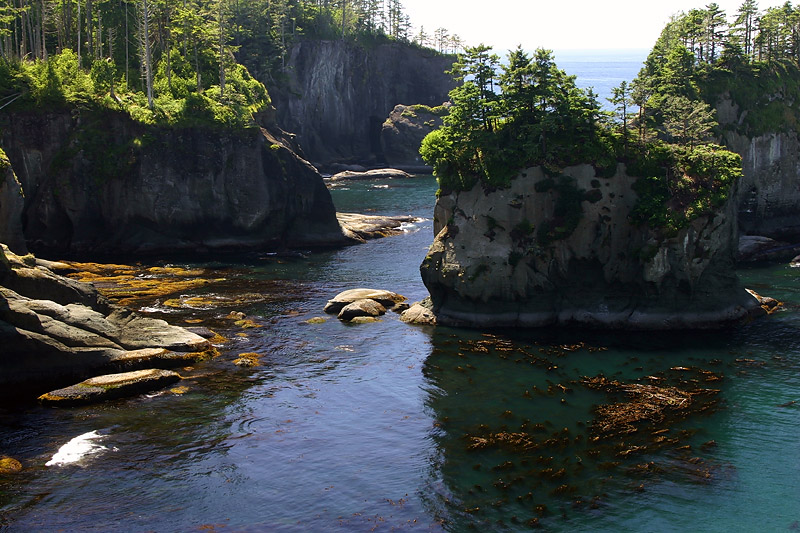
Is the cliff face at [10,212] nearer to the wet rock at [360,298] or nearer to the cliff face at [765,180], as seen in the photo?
the wet rock at [360,298]

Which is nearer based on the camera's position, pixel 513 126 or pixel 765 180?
pixel 513 126

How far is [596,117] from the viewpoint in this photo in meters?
62.7

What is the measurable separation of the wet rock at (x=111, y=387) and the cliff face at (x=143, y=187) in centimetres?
3911

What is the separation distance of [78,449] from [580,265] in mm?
37318

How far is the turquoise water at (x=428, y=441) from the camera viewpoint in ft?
102

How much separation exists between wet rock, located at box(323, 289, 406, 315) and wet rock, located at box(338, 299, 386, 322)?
0.98m


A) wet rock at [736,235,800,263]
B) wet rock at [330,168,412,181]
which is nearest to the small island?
wet rock at [736,235,800,263]

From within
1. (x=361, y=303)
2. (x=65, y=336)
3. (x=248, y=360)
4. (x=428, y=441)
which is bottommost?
(x=428, y=441)

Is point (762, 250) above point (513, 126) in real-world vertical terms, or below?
below

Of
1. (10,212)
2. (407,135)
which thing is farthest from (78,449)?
(407,135)

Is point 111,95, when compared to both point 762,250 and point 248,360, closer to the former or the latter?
point 248,360

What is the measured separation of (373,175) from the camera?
14212 centimetres

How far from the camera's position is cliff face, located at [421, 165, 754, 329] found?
55.2 meters

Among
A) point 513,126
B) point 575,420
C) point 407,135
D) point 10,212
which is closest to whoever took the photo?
point 575,420
